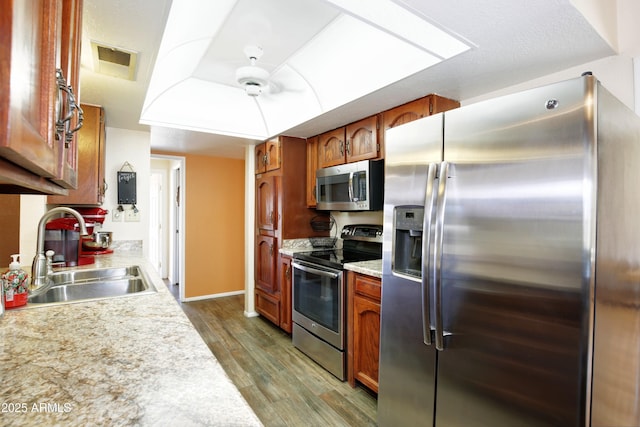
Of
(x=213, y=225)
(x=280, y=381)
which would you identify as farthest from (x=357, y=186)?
(x=213, y=225)

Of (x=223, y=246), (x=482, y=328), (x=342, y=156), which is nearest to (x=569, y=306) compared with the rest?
(x=482, y=328)

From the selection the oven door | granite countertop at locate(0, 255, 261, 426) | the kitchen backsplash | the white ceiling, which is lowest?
the oven door

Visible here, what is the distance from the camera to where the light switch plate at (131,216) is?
9.61ft

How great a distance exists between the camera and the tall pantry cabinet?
3.28 meters

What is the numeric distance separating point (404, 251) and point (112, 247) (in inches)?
106

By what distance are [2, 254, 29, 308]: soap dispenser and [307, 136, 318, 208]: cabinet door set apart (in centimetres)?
235

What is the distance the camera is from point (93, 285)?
5.71 feet

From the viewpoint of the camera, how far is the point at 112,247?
9.47ft

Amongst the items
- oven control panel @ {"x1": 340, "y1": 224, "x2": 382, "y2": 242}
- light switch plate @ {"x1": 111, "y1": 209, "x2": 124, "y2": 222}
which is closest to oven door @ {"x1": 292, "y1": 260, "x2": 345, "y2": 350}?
oven control panel @ {"x1": 340, "y1": 224, "x2": 382, "y2": 242}

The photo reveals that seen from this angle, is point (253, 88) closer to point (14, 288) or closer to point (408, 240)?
point (408, 240)

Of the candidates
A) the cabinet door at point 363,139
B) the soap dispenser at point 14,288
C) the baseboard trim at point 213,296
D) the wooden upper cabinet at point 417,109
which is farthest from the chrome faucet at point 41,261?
the baseboard trim at point 213,296

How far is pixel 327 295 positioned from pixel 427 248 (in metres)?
1.29

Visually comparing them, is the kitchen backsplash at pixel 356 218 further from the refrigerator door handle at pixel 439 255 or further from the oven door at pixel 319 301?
the refrigerator door handle at pixel 439 255

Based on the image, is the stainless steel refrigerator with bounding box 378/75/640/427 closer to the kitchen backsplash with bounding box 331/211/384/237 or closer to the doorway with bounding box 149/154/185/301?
the kitchen backsplash with bounding box 331/211/384/237
